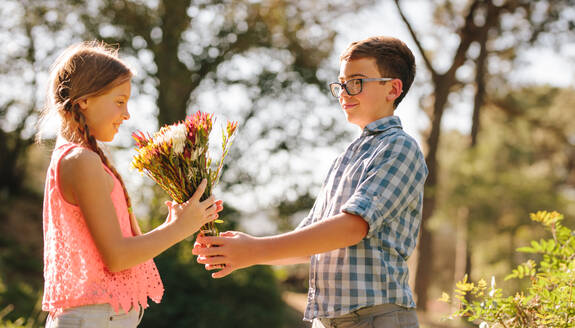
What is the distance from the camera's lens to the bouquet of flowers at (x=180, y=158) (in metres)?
2.04

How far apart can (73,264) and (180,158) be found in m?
0.55

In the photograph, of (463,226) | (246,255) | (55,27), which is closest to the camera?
(246,255)

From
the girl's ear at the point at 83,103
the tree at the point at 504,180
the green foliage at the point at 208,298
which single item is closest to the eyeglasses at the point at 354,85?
the girl's ear at the point at 83,103

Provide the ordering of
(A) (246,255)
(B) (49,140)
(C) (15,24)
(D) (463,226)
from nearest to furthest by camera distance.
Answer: (A) (246,255)
(B) (49,140)
(C) (15,24)
(D) (463,226)

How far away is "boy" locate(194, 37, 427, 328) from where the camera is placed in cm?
184

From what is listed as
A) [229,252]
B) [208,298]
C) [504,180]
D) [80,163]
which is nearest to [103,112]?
[80,163]

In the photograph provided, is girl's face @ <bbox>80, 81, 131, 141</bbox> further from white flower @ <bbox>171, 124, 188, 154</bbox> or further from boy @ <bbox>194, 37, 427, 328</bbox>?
boy @ <bbox>194, 37, 427, 328</bbox>

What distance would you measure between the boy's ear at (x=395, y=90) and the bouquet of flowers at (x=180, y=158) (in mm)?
750

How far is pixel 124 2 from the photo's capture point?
37.1 ft

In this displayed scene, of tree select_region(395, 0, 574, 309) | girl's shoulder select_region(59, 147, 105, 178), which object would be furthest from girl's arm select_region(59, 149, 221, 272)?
tree select_region(395, 0, 574, 309)

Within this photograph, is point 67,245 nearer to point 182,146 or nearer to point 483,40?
point 182,146

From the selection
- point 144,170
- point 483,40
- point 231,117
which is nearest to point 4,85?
point 231,117

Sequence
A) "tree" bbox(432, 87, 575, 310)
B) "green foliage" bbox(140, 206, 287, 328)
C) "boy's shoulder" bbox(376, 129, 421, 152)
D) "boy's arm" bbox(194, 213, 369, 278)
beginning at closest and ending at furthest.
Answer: "boy's arm" bbox(194, 213, 369, 278)
"boy's shoulder" bbox(376, 129, 421, 152)
"green foliage" bbox(140, 206, 287, 328)
"tree" bbox(432, 87, 575, 310)

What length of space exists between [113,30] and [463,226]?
35.0 feet
